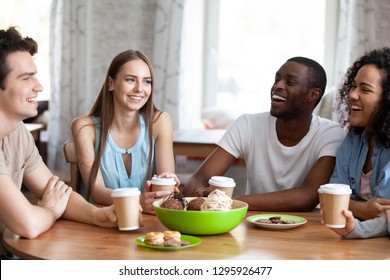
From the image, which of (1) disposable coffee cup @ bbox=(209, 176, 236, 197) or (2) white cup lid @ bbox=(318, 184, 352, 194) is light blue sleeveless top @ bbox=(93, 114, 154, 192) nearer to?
(1) disposable coffee cup @ bbox=(209, 176, 236, 197)

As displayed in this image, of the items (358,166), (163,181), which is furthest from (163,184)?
(358,166)

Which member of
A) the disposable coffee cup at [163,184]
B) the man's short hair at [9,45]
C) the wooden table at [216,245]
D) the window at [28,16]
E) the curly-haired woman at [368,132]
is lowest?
the wooden table at [216,245]

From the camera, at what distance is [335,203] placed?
187cm

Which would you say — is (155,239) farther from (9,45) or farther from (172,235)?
(9,45)

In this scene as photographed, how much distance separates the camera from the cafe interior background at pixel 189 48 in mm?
5191

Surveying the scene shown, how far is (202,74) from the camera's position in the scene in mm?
5617

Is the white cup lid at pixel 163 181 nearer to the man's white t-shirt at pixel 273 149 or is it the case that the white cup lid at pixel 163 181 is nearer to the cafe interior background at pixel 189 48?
the man's white t-shirt at pixel 273 149

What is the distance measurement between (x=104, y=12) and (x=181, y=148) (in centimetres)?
170

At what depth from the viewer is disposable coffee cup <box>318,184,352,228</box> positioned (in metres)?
1.86

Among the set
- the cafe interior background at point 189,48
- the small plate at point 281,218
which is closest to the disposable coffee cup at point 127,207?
the small plate at point 281,218

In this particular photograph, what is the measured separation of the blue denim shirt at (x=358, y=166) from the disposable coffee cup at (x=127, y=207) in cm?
80

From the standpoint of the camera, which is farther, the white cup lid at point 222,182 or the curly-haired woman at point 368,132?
the curly-haired woman at point 368,132

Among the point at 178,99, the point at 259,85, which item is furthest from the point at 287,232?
the point at 259,85

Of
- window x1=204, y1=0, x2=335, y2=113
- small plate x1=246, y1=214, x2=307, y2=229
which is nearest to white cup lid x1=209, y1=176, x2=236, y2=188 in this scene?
small plate x1=246, y1=214, x2=307, y2=229
